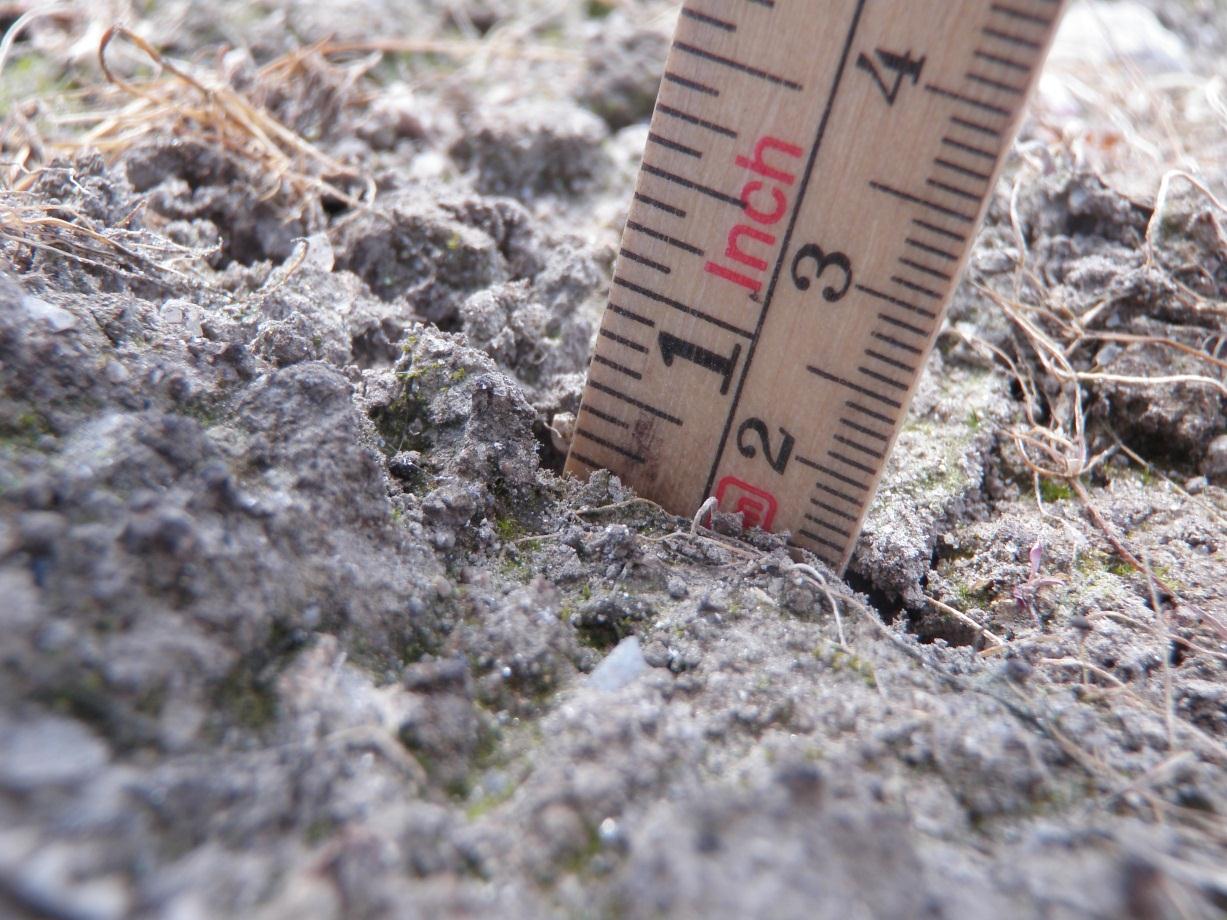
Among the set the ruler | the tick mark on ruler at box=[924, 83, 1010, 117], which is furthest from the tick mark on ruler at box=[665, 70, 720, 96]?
the tick mark on ruler at box=[924, 83, 1010, 117]

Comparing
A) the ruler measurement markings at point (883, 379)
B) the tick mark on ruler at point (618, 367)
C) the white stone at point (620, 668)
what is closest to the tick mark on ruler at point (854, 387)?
the ruler measurement markings at point (883, 379)

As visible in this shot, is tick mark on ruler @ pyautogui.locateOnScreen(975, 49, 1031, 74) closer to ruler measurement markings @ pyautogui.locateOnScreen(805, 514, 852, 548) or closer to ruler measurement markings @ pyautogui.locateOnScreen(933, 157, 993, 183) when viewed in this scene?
ruler measurement markings @ pyautogui.locateOnScreen(933, 157, 993, 183)

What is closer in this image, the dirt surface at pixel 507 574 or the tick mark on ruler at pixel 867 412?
the dirt surface at pixel 507 574

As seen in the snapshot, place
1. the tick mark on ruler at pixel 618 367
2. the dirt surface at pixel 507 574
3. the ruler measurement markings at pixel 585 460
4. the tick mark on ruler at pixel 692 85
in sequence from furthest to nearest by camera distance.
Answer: the ruler measurement markings at pixel 585 460 < the tick mark on ruler at pixel 618 367 < the tick mark on ruler at pixel 692 85 < the dirt surface at pixel 507 574

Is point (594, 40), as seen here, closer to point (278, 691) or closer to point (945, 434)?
point (945, 434)

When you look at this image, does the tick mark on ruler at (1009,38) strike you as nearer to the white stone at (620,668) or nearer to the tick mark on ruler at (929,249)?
the tick mark on ruler at (929,249)

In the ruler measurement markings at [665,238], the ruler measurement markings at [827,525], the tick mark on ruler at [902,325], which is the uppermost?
the ruler measurement markings at [665,238]

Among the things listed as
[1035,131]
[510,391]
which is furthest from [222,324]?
[1035,131]
